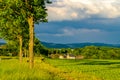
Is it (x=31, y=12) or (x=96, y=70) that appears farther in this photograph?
(x=96, y=70)

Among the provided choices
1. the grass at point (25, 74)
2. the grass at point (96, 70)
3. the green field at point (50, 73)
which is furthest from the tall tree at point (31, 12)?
the grass at point (25, 74)

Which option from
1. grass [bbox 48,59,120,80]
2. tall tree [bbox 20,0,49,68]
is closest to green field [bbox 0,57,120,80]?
grass [bbox 48,59,120,80]

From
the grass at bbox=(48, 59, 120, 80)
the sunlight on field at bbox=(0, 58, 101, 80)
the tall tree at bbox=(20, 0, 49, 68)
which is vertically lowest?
the grass at bbox=(48, 59, 120, 80)

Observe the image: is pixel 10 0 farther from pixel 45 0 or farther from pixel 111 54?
pixel 111 54

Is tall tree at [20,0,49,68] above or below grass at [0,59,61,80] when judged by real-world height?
above

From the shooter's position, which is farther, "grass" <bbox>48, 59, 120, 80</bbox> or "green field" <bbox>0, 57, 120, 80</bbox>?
"grass" <bbox>48, 59, 120, 80</bbox>

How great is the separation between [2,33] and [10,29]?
6.97m

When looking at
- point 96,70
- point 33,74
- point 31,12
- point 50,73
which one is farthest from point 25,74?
point 96,70

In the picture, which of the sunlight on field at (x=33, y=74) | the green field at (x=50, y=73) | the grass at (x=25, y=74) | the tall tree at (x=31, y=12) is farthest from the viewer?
the tall tree at (x=31, y=12)

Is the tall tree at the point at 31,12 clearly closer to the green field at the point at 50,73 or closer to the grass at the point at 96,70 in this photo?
the green field at the point at 50,73

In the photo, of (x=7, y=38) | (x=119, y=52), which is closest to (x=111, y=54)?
(x=119, y=52)

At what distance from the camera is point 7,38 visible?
273 feet

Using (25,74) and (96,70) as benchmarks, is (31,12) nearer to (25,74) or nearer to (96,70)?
(96,70)

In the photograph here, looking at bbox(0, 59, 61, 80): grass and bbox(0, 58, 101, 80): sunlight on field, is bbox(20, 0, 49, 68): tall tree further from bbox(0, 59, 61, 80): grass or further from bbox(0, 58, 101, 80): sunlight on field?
bbox(0, 59, 61, 80): grass
